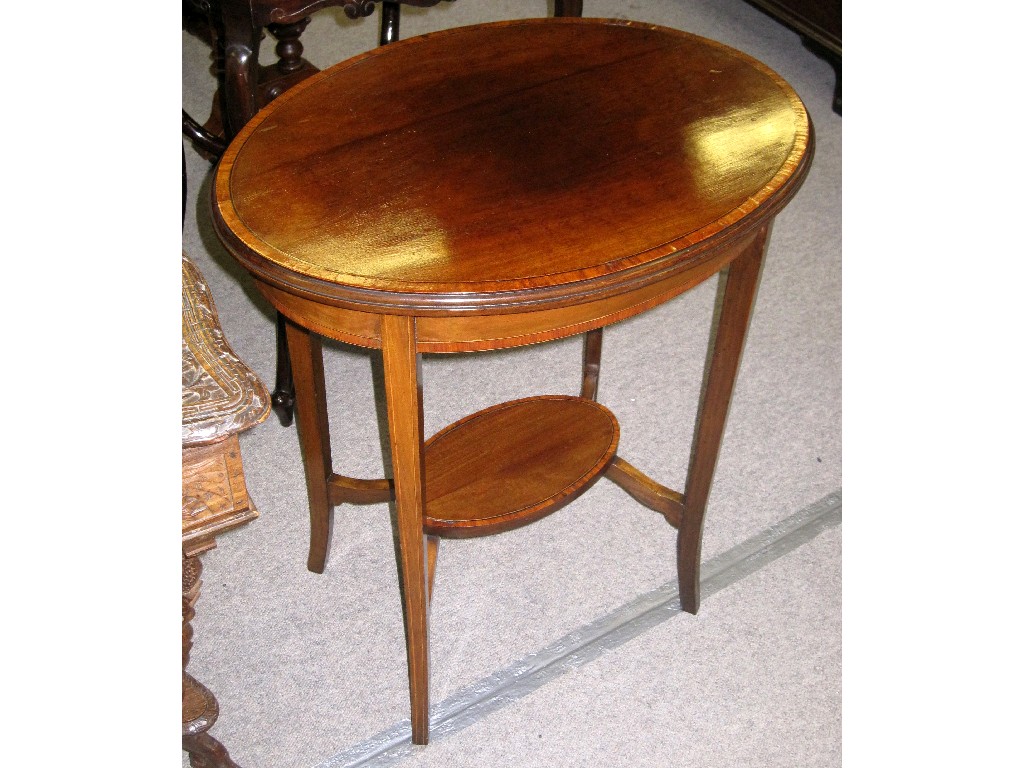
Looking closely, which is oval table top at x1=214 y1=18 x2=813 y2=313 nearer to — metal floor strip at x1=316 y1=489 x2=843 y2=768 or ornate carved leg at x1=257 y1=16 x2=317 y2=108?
ornate carved leg at x1=257 y1=16 x2=317 y2=108

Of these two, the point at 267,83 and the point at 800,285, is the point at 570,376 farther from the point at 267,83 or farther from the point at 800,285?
the point at 267,83

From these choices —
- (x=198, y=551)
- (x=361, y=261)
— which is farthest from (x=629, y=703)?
(x=361, y=261)

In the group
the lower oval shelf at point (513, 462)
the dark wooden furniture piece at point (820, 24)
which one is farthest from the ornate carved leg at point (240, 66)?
the dark wooden furniture piece at point (820, 24)

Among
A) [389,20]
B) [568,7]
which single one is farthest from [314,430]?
[568,7]

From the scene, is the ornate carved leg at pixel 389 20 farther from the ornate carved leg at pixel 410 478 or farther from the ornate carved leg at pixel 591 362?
the ornate carved leg at pixel 410 478

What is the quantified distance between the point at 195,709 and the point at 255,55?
3.52ft

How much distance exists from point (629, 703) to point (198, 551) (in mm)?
864

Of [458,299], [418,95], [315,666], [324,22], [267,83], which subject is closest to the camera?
[458,299]

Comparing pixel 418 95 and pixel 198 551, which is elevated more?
pixel 418 95

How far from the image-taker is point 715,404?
1.71 meters

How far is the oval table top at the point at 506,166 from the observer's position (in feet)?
4.10

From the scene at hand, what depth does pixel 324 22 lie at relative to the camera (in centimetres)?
394

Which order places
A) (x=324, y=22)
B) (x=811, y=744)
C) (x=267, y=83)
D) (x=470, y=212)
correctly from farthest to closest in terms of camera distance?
(x=324, y=22) → (x=267, y=83) → (x=811, y=744) → (x=470, y=212)

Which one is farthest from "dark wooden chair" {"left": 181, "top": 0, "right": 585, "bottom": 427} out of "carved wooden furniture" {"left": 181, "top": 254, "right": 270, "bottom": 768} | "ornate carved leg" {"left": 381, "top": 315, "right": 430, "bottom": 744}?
"ornate carved leg" {"left": 381, "top": 315, "right": 430, "bottom": 744}
